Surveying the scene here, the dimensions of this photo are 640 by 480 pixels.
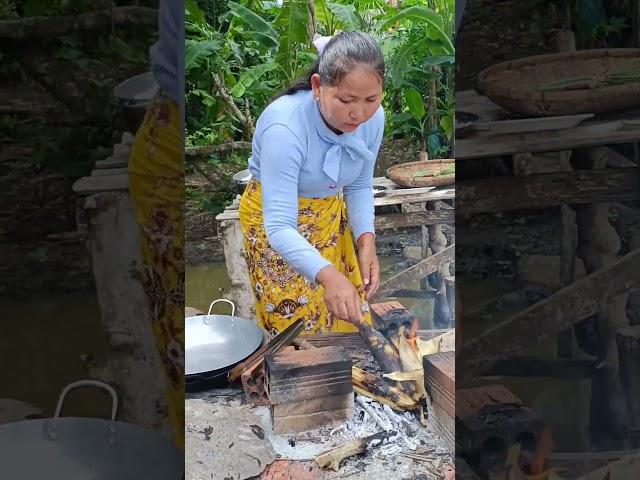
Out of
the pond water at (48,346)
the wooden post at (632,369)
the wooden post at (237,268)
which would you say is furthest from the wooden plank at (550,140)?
the pond water at (48,346)

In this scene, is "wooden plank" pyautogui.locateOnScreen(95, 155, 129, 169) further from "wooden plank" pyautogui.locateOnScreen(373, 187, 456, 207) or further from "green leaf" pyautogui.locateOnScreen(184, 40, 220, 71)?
"wooden plank" pyautogui.locateOnScreen(373, 187, 456, 207)

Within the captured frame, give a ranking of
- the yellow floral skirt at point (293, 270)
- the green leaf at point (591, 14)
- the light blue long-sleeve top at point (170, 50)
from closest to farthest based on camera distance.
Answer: the light blue long-sleeve top at point (170, 50)
the green leaf at point (591, 14)
the yellow floral skirt at point (293, 270)

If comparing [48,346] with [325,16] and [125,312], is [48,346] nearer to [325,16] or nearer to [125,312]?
[125,312]

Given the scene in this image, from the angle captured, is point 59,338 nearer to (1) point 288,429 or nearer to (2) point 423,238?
(1) point 288,429

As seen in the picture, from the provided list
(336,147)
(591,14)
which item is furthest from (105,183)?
(591,14)

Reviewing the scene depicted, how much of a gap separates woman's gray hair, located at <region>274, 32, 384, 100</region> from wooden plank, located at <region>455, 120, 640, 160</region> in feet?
1.12

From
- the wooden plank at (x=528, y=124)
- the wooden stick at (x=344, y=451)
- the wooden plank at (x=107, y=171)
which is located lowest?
the wooden stick at (x=344, y=451)

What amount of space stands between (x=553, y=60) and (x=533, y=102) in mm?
129

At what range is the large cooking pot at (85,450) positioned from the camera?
1863mm

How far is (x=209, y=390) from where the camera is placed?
2041 mm

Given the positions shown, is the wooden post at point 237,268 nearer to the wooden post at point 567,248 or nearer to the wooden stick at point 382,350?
the wooden stick at point 382,350

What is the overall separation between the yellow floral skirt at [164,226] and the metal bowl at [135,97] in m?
0.02

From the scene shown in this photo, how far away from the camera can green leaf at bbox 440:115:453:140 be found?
2088 mm

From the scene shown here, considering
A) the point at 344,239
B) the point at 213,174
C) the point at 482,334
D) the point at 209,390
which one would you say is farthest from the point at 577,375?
the point at 213,174
